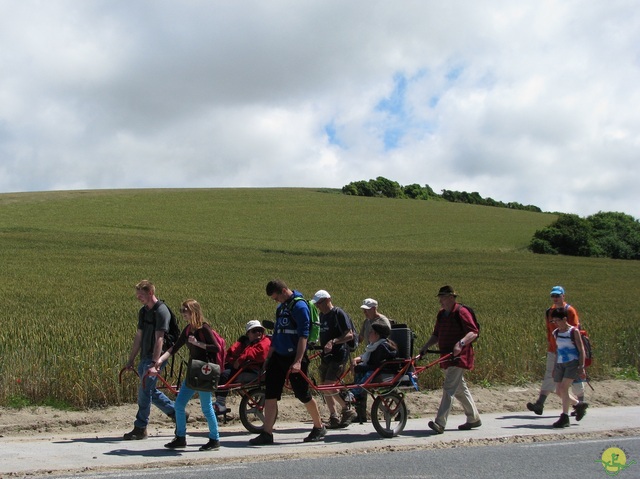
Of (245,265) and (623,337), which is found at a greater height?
(245,265)

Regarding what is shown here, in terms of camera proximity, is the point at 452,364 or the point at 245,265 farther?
the point at 245,265

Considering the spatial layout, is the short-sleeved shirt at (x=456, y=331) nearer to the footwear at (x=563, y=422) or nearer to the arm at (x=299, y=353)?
the footwear at (x=563, y=422)

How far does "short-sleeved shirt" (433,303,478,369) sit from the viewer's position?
9341 millimetres

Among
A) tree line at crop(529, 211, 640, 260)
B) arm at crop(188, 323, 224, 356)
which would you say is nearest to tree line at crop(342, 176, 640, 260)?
tree line at crop(529, 211, 640, 260)

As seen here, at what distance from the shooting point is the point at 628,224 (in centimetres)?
8488

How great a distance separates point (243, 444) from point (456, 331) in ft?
9.41

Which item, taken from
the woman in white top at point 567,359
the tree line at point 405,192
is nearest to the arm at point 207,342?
the woman in white top at point 567,359

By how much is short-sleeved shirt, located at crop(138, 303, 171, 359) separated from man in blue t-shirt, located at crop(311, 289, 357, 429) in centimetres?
185

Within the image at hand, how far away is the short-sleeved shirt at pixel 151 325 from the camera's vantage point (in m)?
8.52

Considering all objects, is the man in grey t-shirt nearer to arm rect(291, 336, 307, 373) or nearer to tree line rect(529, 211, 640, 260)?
arm rect(291, 336, 307, 373)

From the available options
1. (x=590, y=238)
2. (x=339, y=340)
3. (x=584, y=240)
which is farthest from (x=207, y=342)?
(x=590, y=238)

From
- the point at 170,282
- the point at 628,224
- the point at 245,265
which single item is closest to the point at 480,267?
the point at 245,265

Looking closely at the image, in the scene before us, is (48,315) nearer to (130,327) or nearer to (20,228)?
(130,327)

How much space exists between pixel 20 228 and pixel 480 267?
109 ft
